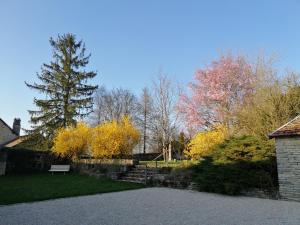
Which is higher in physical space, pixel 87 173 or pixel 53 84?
pixel 53 84

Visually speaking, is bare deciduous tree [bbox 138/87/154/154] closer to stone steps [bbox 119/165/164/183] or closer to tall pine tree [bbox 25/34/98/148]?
tall pine tree [bbox 25/34/98/148]

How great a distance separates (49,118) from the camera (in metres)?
24.6

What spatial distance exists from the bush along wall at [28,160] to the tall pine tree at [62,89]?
8.84 feet

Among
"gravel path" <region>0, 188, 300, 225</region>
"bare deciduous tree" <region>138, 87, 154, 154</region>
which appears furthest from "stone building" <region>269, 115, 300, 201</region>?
"bare deciduous tree" <region>138, 87, 154, 154</region>

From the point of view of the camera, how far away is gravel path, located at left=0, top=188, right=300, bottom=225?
611 centimetres

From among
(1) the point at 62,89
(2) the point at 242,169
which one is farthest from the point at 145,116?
(2) the point at 242,169

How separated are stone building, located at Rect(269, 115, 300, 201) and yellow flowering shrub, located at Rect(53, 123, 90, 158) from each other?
50.3 feet

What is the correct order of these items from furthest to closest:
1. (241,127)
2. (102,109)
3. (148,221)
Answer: (102,109) → (241,127) → (148,221)

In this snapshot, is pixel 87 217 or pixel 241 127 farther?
pixel 241 127

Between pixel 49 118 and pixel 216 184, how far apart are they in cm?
1891

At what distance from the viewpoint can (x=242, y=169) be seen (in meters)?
10.4

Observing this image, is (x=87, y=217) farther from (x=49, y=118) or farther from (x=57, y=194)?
(x=49, y=118)

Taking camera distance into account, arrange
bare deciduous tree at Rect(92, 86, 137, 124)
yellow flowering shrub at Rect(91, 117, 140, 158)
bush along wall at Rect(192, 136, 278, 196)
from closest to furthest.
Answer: bush along wall at Rect(192, 136, 278, 196)
yellow flowering shrub at Rect(91, 117, 140, 158)
bare deciduous tree at Rect(92, 86, 137, 124)

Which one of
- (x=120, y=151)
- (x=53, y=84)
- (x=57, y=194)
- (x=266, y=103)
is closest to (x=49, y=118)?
(x=53, y=84)
